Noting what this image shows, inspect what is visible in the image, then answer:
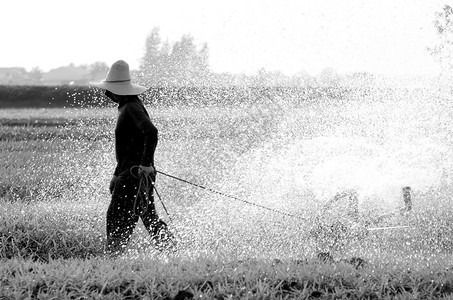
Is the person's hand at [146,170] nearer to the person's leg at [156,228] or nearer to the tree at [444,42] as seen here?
the person's leg at [156,228]

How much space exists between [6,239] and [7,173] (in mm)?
5065

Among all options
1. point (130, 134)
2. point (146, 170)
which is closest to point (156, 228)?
point (146, 170)

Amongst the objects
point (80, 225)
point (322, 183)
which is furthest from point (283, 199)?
point (80, 225)

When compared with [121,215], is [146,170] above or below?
above

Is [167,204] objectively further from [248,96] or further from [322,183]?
[248,96]

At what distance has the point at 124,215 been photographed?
643 cm

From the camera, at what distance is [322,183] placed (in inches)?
353

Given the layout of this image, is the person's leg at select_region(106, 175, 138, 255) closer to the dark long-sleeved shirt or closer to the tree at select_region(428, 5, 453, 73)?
the dark long-sleeved shirt

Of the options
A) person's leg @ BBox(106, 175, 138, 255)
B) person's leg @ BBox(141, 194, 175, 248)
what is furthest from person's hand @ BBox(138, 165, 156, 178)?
person's leg @ BBox(141, 194, 175, 248)

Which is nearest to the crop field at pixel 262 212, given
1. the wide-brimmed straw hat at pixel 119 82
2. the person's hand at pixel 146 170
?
the person's hand at pixel 146 170

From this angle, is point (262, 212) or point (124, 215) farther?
point (262, 212)

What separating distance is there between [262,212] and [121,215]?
214 cm

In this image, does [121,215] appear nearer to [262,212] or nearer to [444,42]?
[262,212]

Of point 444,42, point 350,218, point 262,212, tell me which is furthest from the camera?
point 444,42
